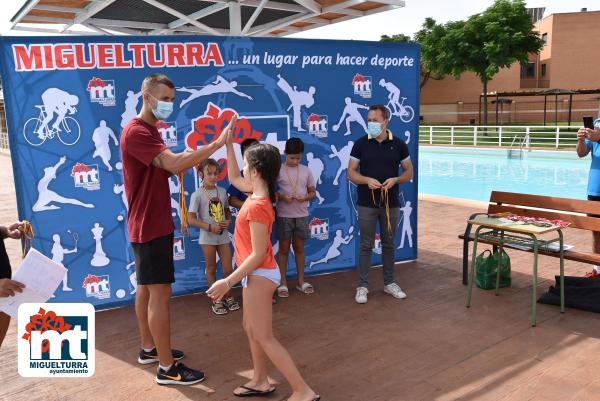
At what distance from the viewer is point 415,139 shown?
19.6 ft

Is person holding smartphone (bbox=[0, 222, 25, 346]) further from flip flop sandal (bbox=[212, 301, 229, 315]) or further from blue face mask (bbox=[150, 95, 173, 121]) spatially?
flip flop sandal (bbox=[212, 301, 229, 315])

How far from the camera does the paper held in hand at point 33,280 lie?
9.40 ft

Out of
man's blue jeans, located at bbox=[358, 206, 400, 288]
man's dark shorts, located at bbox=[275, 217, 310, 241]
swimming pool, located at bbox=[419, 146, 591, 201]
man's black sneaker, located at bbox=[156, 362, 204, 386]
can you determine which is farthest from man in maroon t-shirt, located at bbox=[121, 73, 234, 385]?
swimming pool, located at bbox=[419, 146, 591, 201]

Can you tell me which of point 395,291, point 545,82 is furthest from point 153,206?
point 545,82

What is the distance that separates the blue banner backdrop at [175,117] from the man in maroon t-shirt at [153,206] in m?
1.58

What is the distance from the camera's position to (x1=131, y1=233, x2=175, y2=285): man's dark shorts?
3258 millimetres

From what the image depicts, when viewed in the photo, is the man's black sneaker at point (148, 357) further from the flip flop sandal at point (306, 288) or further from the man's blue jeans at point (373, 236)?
the man's blue jeans at point (373, 236)

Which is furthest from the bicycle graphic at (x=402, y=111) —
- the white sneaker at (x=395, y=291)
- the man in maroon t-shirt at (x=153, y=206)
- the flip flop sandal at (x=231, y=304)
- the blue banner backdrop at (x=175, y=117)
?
the man in maroon t-shirt at (x=153, y=206)

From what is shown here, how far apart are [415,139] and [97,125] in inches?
139

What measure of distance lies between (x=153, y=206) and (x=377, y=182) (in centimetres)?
226

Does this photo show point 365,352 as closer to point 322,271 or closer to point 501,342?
point 501,342

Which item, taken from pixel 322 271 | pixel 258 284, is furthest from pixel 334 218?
pixel 258 284

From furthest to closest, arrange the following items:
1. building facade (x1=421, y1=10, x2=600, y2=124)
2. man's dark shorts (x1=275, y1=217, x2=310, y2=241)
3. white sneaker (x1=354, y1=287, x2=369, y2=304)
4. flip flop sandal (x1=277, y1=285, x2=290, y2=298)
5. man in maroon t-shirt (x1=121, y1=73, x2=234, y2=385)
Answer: building facade (x1=421, y1=10, x2=600, y2=124)
flip flop sandal (x1=277, y1=285, x2=290, y2=298)
man's dark shorts (x1=275, y1=217, x2=310, y2=241)
white sneaker (x1=354, y1=287, x2=369, y2=304)
man in maroon t-shirt (x1=121, y1=73, x2=234, y2=385)

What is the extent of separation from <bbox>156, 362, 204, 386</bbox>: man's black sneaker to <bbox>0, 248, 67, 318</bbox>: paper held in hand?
3.06 ft
